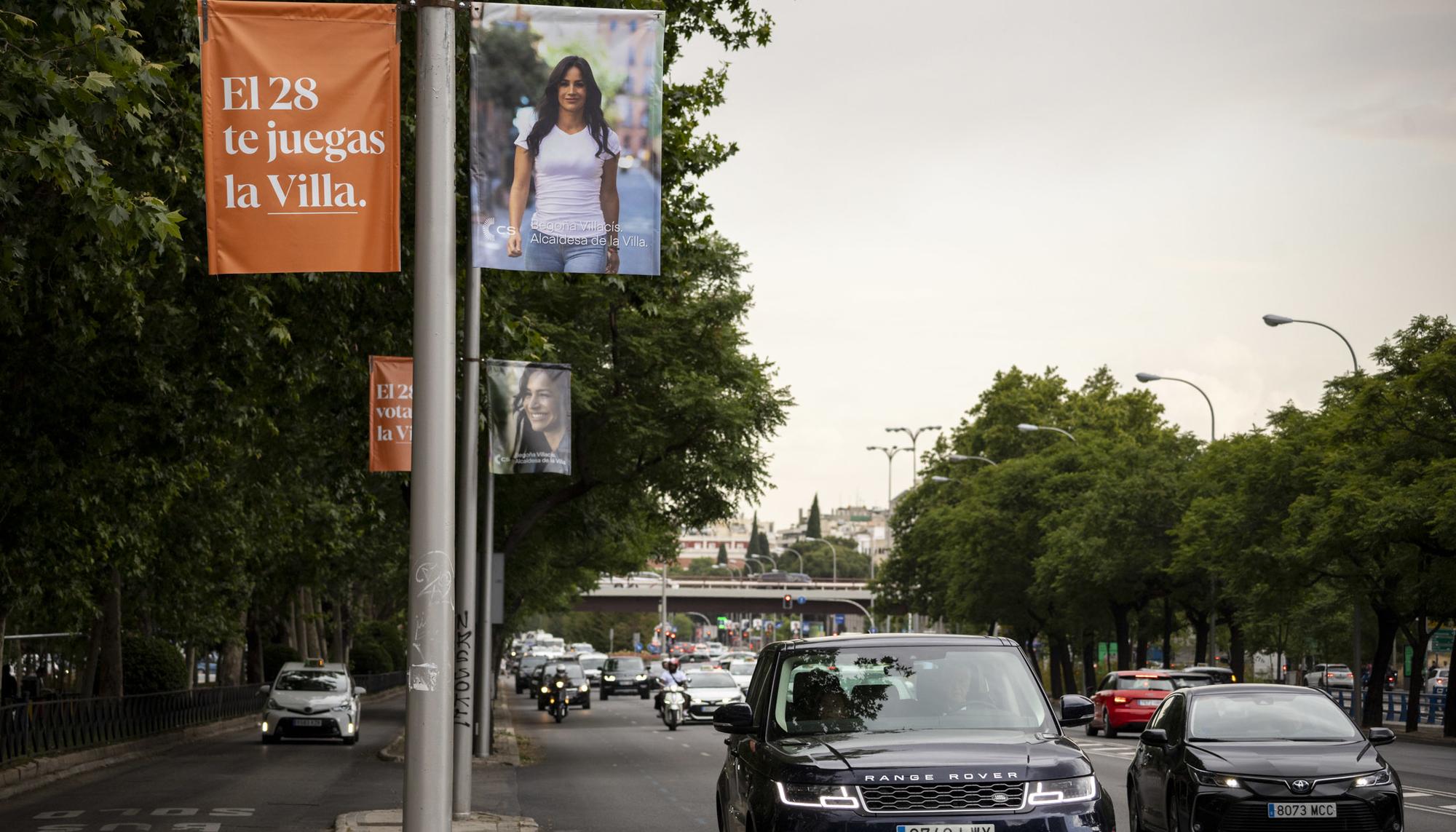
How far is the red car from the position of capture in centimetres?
4062

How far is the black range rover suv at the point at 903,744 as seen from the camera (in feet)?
29.0

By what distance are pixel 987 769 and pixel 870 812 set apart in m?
0.64

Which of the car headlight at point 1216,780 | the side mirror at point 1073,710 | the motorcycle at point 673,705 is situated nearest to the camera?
the side mirror at point 1073,710

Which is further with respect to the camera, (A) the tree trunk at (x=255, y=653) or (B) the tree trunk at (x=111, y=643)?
(A) the tree trunk at (x=255, y=653)

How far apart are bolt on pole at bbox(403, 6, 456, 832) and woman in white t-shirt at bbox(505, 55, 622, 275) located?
106 cm

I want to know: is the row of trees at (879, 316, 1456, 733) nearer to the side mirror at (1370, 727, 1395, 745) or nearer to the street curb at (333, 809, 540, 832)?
the side mirror at (1370, 727, 1395, 745)

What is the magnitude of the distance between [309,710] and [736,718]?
1151 inches

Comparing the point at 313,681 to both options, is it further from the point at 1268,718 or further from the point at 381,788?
the point at 1268,718

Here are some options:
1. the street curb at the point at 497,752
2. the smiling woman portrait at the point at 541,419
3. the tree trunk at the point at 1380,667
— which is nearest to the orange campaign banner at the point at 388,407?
the smiling woman portrait at the point at 541,419

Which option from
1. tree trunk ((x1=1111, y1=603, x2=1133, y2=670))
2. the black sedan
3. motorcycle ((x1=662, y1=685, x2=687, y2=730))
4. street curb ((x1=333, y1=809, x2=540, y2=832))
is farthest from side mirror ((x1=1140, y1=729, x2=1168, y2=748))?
tree trunk ((x1=1111, y1=603, x2=1133, y2=670))

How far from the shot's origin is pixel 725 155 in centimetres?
2359

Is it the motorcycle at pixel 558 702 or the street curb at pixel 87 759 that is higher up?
the street curb at pixel 87 759

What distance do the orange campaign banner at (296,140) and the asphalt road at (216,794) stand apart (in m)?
8.96

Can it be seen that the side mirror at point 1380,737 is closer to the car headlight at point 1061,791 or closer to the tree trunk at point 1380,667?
the car headlight at point 1061,791
